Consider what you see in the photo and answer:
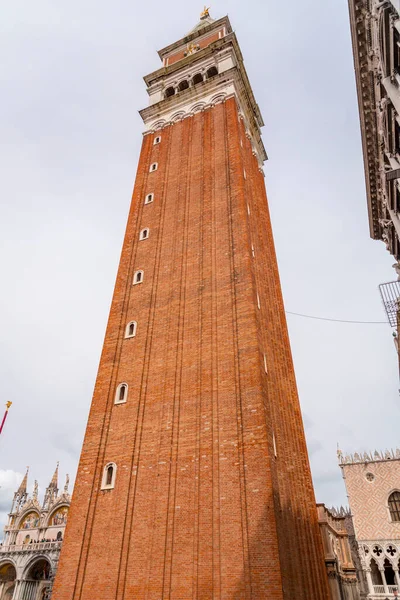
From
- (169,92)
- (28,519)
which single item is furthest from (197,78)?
(28,519)

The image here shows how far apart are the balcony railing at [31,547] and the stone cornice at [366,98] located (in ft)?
121

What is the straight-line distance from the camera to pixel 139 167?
32.7 m

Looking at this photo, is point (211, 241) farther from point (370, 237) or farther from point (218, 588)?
point (218, 588)

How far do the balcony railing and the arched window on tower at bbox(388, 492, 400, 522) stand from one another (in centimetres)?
2835

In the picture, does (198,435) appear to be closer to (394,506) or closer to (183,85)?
(394,506)

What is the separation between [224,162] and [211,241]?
718cm

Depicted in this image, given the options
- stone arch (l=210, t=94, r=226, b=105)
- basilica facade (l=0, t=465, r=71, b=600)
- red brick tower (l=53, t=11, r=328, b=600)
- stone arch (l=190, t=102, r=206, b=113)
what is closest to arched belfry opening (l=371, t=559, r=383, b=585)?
red brick tower (l=53, t=11, r=328, b=600)

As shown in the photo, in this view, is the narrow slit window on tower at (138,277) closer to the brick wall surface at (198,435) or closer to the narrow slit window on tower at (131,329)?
the brick wall surface at (198,435)

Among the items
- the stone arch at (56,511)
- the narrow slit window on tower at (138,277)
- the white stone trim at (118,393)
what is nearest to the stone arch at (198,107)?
the narrow slit window on tower at (138,277)

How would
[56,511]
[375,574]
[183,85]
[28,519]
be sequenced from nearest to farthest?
[375,574] → [183,85] → [56,511] → [28,519]

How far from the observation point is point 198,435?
1744 cm

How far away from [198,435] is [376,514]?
2741cm

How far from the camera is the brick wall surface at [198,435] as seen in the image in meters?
14.7

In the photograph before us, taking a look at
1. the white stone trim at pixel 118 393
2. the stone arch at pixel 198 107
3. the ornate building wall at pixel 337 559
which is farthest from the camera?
the stone arch at pixel 198 107
